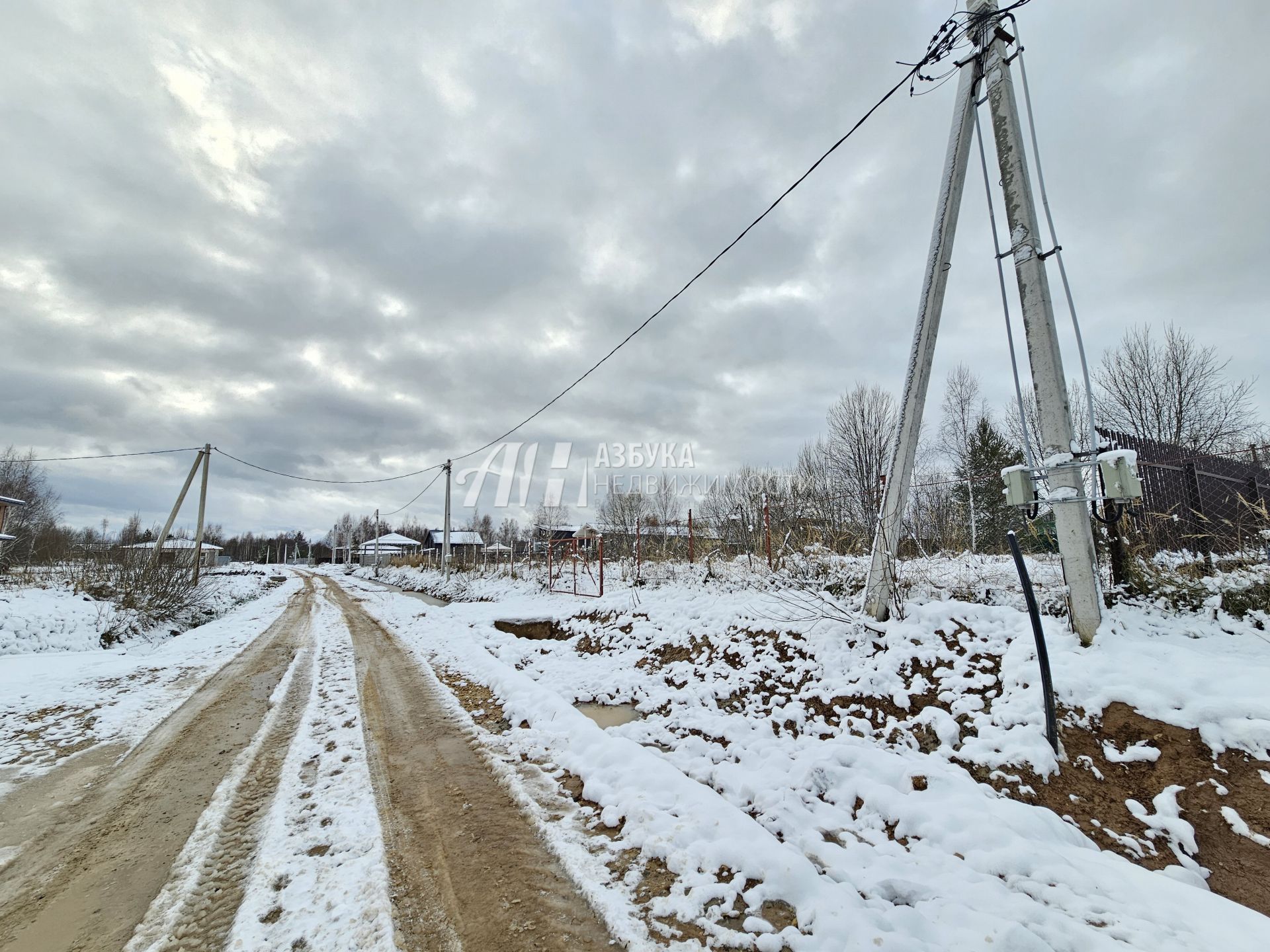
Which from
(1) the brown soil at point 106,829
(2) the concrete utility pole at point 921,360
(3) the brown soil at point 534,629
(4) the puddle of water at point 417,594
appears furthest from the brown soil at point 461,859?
(4) the puddle of water at point 417,594

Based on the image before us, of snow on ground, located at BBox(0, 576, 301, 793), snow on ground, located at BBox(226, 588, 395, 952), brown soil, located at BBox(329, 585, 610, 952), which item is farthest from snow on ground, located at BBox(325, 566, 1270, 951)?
snow on ground, located at BBox(0, 576, 301, 793)

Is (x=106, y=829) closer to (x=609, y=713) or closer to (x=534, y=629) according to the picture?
(x=609, y=713)

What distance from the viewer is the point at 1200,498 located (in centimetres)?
684

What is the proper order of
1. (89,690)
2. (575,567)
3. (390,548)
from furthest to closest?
(390,548) → (575,567) → (89,690)

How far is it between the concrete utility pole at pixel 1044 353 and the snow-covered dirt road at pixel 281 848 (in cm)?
496

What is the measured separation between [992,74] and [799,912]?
7.66 m

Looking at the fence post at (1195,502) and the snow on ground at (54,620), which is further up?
the fence post at (1195,502)

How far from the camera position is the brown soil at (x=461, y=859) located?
2451mm

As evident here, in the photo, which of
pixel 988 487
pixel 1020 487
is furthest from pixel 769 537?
pixel 988 487

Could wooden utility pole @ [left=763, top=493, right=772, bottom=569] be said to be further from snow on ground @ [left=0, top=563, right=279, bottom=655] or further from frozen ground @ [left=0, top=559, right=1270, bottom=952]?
snow on ground @ [left=0, top=563, right=279, bottom=655]

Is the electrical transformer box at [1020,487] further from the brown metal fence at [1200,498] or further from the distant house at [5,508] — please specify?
the distant house at [5,508]

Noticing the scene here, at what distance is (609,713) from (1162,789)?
4.68 metres

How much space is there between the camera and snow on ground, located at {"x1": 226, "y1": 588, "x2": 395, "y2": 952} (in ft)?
7.95

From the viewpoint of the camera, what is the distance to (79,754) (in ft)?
15.8
